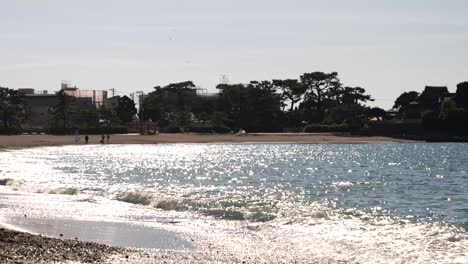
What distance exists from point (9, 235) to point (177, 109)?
124 m

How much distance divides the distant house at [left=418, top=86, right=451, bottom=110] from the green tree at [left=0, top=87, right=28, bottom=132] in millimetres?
68167

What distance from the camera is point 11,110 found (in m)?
108

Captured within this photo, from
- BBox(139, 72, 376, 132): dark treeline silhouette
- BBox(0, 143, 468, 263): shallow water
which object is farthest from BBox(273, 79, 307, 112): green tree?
BBox(0, 143, 468, 263): shallow water

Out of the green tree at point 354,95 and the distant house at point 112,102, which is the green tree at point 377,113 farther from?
the distant house at point 112,102

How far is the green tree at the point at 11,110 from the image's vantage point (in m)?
108

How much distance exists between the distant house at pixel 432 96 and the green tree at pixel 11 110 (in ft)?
224

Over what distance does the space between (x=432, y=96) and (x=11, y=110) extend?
2838 inches

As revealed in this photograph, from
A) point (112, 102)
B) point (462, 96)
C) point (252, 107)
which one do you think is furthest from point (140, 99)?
point (462, 96)

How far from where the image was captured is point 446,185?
3403cm

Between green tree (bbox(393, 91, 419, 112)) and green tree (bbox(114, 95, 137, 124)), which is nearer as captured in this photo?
green tree (bbox(114, 95, 137, 124))

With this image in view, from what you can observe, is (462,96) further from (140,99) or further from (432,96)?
(140,99)

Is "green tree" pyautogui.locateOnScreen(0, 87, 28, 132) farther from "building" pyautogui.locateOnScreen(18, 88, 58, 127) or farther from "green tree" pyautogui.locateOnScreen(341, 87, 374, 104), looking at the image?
"green tree" pyautogui.locateOnScreen(341, 87, 374, 104)

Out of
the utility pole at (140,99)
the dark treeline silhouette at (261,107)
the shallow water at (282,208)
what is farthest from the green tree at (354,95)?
the shallow water at (282,208)

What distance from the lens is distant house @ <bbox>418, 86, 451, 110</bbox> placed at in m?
122
